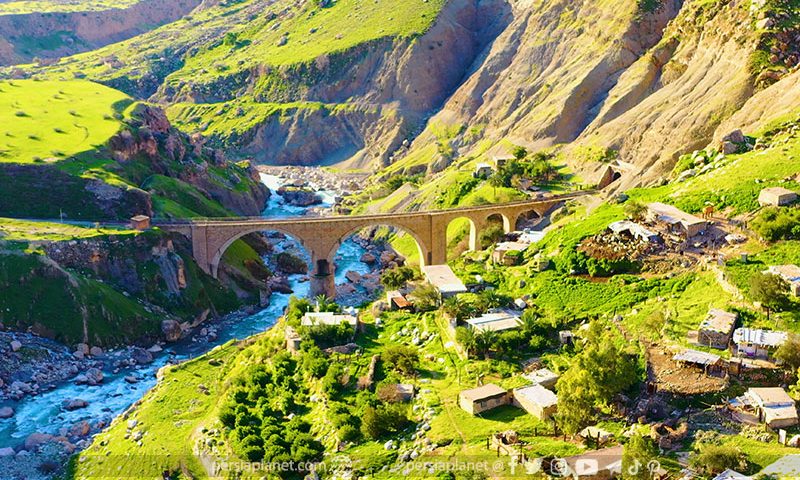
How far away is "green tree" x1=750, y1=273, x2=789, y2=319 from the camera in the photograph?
147ft

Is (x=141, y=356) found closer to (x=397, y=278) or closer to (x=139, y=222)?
(x=139, y=222)

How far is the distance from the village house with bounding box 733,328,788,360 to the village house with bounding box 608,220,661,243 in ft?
49.8

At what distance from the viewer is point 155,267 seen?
77.2m

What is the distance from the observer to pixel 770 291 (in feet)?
146

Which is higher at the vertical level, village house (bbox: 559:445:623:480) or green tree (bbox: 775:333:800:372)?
green tree (bbox: 775:333:800:372)

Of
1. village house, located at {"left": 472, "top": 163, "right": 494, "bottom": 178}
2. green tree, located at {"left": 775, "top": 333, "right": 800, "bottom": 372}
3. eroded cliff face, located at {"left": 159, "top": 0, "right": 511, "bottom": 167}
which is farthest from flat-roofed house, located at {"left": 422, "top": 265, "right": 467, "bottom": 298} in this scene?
eroded cliff face, located at {"left": 159, "top": 0, "right": 511, "bottom": 167}

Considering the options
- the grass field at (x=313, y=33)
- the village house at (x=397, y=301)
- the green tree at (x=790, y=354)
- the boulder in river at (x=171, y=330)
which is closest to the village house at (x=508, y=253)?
the village house at (x=397, y=301)

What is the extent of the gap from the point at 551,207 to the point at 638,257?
95.7ft

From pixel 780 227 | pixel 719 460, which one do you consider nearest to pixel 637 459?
pixel 719 460

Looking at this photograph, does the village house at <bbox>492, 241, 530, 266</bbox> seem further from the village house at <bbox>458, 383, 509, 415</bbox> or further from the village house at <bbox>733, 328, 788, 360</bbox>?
the village house at <bbox>733, 328, 788, 360</bbox>

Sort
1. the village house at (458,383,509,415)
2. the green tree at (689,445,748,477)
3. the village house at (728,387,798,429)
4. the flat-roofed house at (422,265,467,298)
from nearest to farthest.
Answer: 1. the green tree at (689,445,748,477)
2. the village house at (728,387,798,429)
3. the village house at (458,383,509,415)
4. the flat-roofed house at (422,265,467,298)

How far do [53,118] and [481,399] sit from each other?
78065mm

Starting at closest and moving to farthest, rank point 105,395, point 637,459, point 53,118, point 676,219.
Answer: point 637,459 → point 676,219 → point 105,395 → point 53,118

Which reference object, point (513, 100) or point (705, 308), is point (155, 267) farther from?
point (513, 100)
